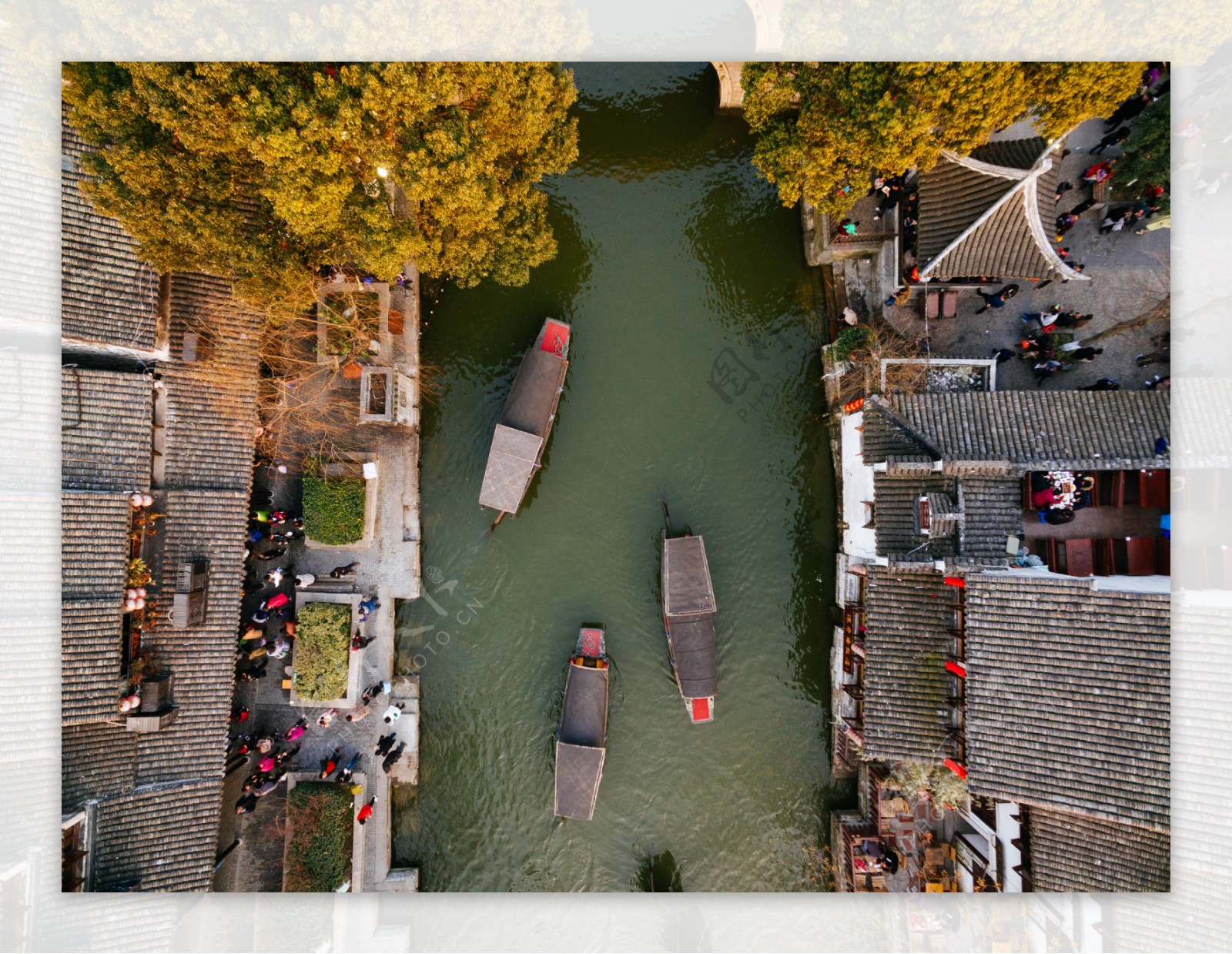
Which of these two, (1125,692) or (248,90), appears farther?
(1125,692)

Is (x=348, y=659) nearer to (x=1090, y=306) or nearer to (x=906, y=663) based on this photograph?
(x=906, y=663)

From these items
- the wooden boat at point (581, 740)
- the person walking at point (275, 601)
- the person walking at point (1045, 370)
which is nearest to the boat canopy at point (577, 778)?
the wooden boat at point (581, 740)

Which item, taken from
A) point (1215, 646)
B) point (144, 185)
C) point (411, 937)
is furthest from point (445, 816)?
point (1215, 646)

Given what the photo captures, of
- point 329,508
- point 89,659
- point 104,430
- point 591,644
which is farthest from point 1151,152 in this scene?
point 89,659

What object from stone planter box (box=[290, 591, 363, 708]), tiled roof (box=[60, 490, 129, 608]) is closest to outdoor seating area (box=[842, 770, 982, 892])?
stone planter box (box=[290, 591, 363, 708])

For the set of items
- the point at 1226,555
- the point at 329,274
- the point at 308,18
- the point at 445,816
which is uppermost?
the point at 308,18

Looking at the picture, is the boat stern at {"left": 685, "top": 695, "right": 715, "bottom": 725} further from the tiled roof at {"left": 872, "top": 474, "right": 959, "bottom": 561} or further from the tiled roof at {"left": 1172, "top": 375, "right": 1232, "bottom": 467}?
the tiled roof at {"left": 1172, "top": 375, "right": 1232, "bottom": 467}

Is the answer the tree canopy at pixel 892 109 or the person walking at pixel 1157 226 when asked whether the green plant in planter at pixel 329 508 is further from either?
the person walking at pixel 1157 226

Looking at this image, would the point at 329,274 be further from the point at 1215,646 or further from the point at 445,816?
the point at 1215,646
